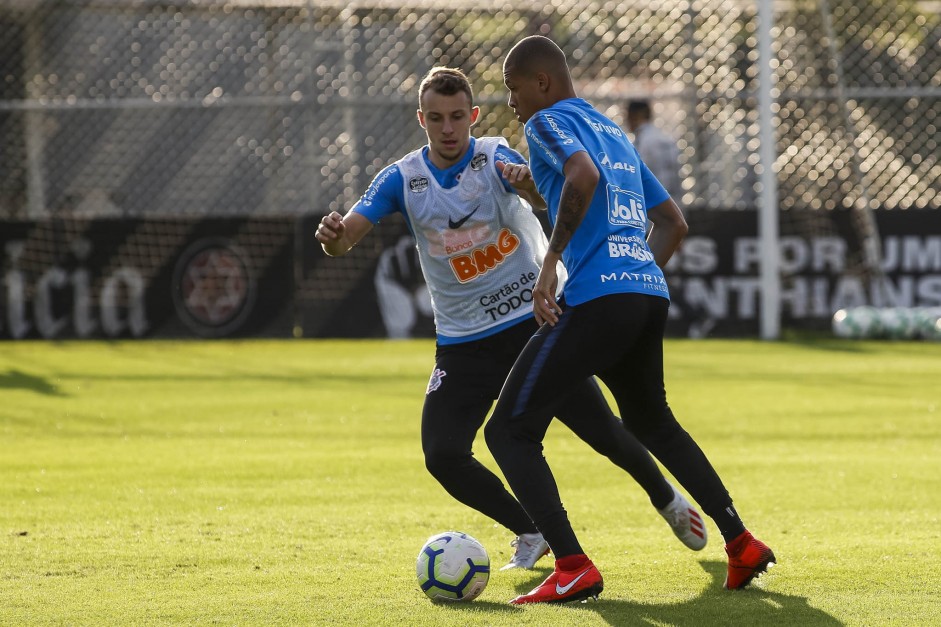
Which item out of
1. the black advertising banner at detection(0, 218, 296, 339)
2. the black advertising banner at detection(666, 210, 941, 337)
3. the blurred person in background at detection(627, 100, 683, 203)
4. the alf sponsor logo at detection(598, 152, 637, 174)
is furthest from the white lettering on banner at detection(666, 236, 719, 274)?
the alf sponsor logo at detection(598, 152, 637, 174)

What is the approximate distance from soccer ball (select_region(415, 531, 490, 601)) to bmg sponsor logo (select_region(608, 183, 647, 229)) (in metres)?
1.21

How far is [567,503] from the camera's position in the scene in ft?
21.6

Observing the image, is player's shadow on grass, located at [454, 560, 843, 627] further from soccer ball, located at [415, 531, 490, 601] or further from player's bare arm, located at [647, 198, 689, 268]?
player's bare arm, located at [647, 198, 689, 268]

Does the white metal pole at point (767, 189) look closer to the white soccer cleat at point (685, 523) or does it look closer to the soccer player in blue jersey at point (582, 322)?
the white soccer cleat at point (685, 523)

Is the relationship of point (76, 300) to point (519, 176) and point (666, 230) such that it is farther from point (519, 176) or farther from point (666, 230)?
point (666, 230)

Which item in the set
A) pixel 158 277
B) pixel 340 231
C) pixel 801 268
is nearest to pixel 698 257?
pixel 801 268

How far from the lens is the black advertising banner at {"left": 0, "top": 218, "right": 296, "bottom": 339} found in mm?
15492

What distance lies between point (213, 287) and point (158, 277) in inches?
23.9

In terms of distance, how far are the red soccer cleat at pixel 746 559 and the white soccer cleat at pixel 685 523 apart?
0.62 m

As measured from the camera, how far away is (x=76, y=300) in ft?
51.0

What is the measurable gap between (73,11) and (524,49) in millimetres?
13068

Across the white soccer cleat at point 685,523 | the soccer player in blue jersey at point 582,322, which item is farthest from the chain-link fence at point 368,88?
the soccer player in blue jersey at point 582,322

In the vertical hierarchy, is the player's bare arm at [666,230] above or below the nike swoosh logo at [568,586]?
above

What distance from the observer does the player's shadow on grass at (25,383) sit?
36.7 feet
